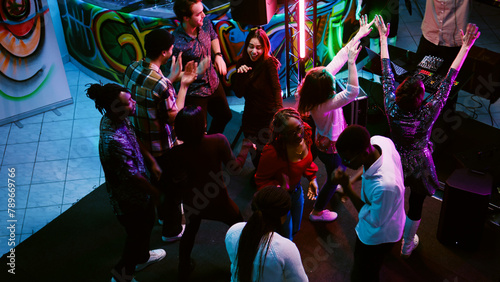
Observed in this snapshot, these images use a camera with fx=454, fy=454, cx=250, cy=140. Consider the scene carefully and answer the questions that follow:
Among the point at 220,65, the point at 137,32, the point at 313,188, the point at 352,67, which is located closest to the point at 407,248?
the point at 313,188

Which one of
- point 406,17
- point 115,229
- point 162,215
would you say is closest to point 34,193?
point 115,229

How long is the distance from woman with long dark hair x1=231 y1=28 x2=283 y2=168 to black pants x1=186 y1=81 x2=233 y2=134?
17.7 inches

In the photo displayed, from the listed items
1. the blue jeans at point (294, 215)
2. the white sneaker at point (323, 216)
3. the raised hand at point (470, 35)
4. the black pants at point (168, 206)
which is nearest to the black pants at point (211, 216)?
the black pants at point (168, 206)

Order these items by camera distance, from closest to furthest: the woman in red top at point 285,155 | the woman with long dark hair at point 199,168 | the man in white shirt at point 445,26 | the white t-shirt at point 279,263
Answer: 1. the white t-shirt at point 279,263
2. the woman with long dark hair at point 199,168
3. the woman in red top at point 285,155
4. the man in white shirt at point 445,26

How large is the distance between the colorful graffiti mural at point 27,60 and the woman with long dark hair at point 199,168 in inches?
137

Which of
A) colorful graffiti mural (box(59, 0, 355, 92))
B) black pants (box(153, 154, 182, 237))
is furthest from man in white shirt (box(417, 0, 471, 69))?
black pants (box(153, 154, 182, 237))

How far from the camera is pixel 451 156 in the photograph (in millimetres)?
4430

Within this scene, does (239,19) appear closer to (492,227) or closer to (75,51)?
(492,227)

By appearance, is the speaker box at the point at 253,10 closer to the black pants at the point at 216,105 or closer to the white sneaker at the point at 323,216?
the black pants at the point at 216,105

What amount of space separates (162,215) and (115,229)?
526mm

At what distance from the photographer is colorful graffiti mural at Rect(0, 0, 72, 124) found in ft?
17.0

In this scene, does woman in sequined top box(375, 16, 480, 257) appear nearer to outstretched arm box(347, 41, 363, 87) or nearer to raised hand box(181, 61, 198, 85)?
outstretched arm box(347, 41, 363, 87)

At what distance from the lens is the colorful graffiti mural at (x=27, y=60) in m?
5.17

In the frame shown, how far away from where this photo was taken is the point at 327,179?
11.8 ft
